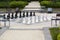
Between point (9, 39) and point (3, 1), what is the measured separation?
76.3 ft

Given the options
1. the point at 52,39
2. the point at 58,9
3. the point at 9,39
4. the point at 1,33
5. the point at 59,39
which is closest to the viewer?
the point at 59,39

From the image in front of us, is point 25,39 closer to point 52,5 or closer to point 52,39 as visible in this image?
point 52,39

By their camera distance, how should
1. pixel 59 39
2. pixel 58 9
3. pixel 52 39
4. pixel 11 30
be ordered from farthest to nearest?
1. pixel 58 9
2. pixel 11 30
3. pixel 52 39
4. pixel 59 39

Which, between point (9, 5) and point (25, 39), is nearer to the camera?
point (25, 39)

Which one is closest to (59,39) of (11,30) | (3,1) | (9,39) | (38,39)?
(38,39)

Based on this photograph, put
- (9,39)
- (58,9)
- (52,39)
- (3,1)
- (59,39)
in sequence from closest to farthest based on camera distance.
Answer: (59,39) < (52,39) < (9,39) < (58,9) < (3,1)

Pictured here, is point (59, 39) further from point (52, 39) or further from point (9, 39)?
point (9, 39)

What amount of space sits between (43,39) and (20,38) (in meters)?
1.01

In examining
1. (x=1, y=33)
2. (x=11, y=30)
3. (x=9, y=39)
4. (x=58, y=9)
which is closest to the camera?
(x=9, y=39)

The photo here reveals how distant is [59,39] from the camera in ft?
25.2

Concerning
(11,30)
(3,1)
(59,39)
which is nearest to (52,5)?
(3,1)

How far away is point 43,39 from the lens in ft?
31.9

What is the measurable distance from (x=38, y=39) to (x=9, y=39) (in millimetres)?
1203

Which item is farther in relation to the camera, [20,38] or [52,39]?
[20,38]
